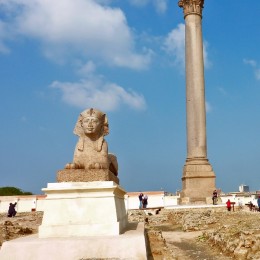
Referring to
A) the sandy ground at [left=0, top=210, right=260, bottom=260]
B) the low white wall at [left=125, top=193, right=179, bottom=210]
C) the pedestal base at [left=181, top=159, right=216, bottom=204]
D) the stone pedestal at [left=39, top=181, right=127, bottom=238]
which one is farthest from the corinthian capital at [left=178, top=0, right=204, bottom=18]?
the stone pedestal at [left=39, top=181, right=127, bottom=238]

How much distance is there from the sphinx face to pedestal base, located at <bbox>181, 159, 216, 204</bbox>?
16.1 meters

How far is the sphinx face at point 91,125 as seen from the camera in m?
7.26

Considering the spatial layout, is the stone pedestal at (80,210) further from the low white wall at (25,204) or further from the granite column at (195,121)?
the low white wall at (25,204)

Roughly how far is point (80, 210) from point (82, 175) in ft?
2.07

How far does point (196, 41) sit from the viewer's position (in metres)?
24.1

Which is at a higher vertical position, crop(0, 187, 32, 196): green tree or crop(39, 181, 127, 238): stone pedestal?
crop(0, 187, 32, 196): green tree

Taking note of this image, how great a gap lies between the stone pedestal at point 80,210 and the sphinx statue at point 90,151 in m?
0.22

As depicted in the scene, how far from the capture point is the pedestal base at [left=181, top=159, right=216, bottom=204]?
73.6 ft

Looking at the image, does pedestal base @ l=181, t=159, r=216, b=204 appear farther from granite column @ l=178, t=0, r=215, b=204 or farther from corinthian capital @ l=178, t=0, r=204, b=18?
corinthian capital @ l=178, t=0, r=204, b=18

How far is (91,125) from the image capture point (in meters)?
7.26

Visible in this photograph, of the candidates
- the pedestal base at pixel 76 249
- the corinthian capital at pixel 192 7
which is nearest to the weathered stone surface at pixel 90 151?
the pedestal base at pixel 76 249

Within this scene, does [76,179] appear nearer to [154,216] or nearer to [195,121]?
[154,216]

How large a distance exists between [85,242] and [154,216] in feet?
50.2

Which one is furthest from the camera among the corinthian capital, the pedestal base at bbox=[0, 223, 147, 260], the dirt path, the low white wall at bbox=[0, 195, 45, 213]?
the low white wall at bbox=[0, 195, 45, 213]
